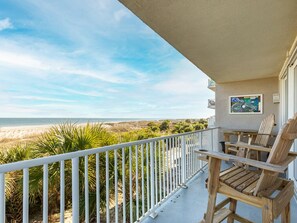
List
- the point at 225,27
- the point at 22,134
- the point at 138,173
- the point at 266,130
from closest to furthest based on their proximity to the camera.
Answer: the point at 225,27, the point at 138,173, the point at 266,130, the point at 22,134

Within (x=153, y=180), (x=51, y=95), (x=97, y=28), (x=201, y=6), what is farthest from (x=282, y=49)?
(x=51, y=95)

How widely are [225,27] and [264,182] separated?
5.91 ft

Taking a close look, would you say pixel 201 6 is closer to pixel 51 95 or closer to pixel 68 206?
pixel 68 206

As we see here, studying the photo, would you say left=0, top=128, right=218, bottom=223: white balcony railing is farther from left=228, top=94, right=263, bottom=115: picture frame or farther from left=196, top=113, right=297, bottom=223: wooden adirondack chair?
left=228, top=94, right=263, bottom=115: picture frame

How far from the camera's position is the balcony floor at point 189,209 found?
6.81 ft

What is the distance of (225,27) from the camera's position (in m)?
2.22

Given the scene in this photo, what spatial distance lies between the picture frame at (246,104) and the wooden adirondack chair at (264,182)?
3.95 meters

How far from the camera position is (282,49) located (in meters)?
2.95

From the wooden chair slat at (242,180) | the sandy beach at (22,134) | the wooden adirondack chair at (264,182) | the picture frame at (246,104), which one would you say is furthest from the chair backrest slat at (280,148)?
the picture frame at (246,104)

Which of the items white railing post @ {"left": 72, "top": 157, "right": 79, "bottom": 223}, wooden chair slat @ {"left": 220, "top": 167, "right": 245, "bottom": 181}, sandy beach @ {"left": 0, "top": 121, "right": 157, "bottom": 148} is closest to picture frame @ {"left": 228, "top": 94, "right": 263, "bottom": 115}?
sandy beach @ {"left": 0, "top": 121, "right": 157, "bottom": 148}

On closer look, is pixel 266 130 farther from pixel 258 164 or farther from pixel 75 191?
pixel 75 191

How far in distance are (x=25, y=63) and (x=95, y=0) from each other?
13089 millimetres

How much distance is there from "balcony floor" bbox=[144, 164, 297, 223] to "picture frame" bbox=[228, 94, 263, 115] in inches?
123

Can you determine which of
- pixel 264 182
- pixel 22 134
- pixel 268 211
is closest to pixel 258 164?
pixel 264 182
